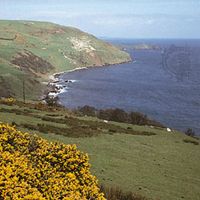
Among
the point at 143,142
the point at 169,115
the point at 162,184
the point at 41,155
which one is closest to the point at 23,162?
the point at 41,155

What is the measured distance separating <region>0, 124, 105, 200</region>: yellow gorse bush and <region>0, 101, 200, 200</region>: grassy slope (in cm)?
542

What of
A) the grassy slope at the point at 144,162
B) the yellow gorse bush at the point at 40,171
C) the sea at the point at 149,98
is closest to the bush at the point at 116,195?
the grassy slope at the point at 144,162

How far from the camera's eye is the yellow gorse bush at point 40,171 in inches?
512

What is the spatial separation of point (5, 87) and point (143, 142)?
99145mm

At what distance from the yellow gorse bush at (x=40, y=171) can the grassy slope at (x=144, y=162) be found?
17.8ft

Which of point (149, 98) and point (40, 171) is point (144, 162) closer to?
point (40, 171)

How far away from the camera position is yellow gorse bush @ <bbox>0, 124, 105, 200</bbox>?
13.0 m

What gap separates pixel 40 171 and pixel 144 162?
1478 cm

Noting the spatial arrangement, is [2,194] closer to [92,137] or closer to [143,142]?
[92,137]

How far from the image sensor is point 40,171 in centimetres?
1545

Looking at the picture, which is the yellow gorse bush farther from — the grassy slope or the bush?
the grassy slope

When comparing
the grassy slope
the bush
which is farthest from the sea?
the bush

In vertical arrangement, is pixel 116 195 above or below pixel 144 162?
above

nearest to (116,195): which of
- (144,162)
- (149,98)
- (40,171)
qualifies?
(40,171)
